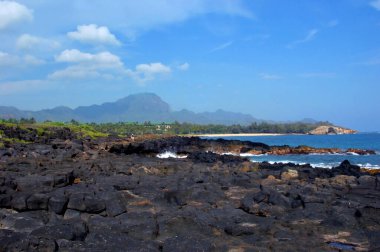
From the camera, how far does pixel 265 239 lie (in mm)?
13133

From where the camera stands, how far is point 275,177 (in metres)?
24.4

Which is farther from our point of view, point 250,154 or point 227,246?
point 250,154

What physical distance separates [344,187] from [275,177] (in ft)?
13.4

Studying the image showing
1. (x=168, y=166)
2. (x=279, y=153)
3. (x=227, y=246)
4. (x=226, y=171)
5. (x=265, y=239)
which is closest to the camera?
(x=227, y=246)

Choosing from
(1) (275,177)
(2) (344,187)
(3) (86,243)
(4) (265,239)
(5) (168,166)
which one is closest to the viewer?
(3) (86,243)

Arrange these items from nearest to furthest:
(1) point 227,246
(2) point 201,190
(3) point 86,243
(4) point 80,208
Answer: (3) point 86,243 < (1) point 227,246 < (4) point 80,208 < (2) point 201,190

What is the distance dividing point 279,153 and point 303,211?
181 feet

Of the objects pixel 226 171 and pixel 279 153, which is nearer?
pixel 226 171

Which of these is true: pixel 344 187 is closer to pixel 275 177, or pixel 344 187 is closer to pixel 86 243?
pixel 275 177

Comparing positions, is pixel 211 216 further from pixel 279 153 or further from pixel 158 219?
pixel 279 153

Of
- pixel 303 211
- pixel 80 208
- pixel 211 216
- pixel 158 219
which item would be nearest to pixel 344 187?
pixel 303 211

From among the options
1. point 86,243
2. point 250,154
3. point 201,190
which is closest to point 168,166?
point 201,190

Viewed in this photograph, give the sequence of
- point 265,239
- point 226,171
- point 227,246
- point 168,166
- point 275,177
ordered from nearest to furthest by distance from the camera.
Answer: point 227,246
point 265,239
point 275,177
point 226,171
point 168,166

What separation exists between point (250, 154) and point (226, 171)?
43.8m
